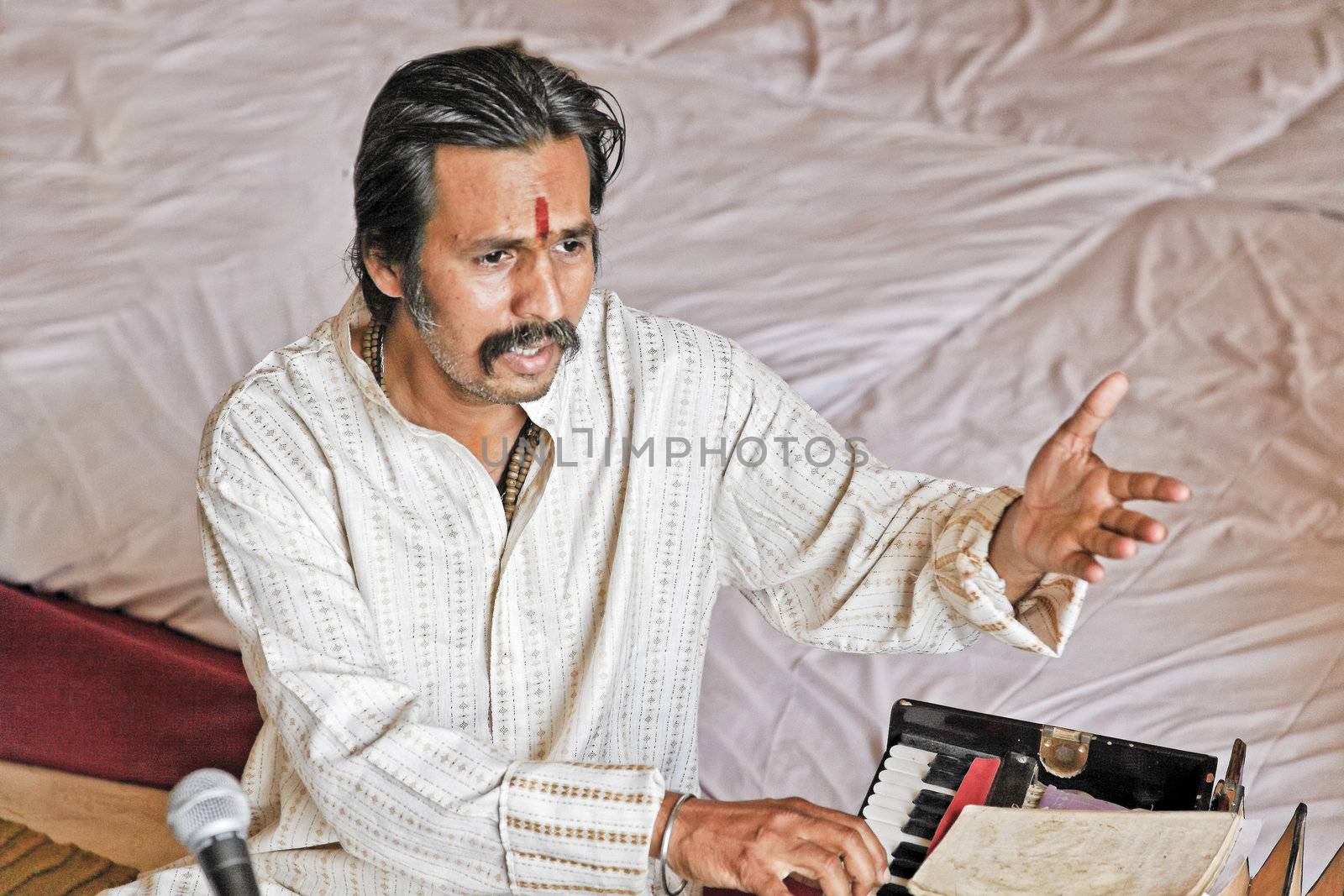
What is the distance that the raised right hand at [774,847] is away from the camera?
1019 mm

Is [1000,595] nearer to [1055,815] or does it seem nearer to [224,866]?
[1055,815]

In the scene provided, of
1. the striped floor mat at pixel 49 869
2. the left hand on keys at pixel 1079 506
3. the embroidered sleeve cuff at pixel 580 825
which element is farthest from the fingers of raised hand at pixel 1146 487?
the striped floor mat at pixel 49 869

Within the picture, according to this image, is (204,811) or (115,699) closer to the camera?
(204,811)

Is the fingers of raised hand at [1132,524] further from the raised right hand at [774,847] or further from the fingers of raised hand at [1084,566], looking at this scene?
the raised right hand at [774,847]

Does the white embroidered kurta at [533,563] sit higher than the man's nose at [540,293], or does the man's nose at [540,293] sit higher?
the man's nose at [540,293]

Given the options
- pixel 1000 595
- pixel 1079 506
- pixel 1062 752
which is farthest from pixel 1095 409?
pixel 1062 752

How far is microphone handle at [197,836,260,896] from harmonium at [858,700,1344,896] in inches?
19.0

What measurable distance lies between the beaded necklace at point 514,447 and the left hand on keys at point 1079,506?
0.53 m

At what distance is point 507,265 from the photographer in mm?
1339

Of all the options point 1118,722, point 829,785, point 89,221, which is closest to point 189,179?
point 89,221

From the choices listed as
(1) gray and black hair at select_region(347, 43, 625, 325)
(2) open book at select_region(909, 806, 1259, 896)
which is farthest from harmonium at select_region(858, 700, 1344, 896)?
(1) gray and black hair at select_region(347, 43, 625, 325)

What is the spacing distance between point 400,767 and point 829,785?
828 millimetres

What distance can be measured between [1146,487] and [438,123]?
28.2 inches

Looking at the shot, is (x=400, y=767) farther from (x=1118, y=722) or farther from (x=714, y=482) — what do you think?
(x=1118, y=722)
